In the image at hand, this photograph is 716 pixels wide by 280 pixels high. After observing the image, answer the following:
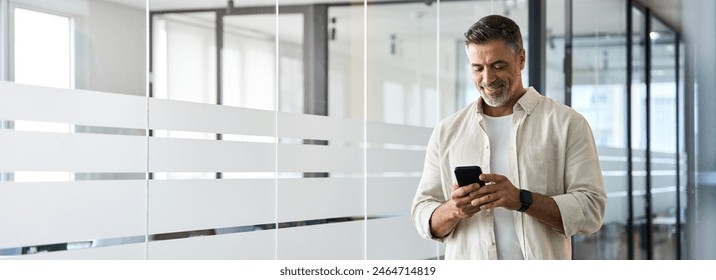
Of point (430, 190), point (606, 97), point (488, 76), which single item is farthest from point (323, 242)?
point (606, 97)

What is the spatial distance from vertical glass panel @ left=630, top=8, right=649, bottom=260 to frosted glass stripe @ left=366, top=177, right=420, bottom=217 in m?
1.04

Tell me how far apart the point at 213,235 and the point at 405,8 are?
4.64ft

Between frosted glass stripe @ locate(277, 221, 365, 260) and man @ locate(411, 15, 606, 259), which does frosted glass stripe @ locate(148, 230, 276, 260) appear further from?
man @ locate(411, 15, 606, 259)

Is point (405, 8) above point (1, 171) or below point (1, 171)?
above

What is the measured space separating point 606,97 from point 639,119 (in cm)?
19

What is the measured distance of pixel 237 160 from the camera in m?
3.40

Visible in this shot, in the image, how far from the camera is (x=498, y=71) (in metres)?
2.79

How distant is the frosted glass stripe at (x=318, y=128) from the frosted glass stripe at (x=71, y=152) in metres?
0.72

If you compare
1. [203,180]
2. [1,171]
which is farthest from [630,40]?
[1,171]

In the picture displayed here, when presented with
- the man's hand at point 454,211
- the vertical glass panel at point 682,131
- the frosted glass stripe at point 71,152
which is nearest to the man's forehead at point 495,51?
the man's hand at point 454,211

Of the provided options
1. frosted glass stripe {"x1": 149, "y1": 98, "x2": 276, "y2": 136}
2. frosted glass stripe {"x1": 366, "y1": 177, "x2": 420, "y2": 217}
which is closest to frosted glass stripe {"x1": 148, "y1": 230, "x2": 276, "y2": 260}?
frosted glass stripe {"x1": 149, "y1": 98, "x2": 276, "y2": 136}

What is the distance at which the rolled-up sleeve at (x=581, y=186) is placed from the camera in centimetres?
269

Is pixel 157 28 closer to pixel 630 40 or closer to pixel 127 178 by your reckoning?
pixel 127 178

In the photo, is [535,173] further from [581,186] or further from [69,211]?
[69,211]
